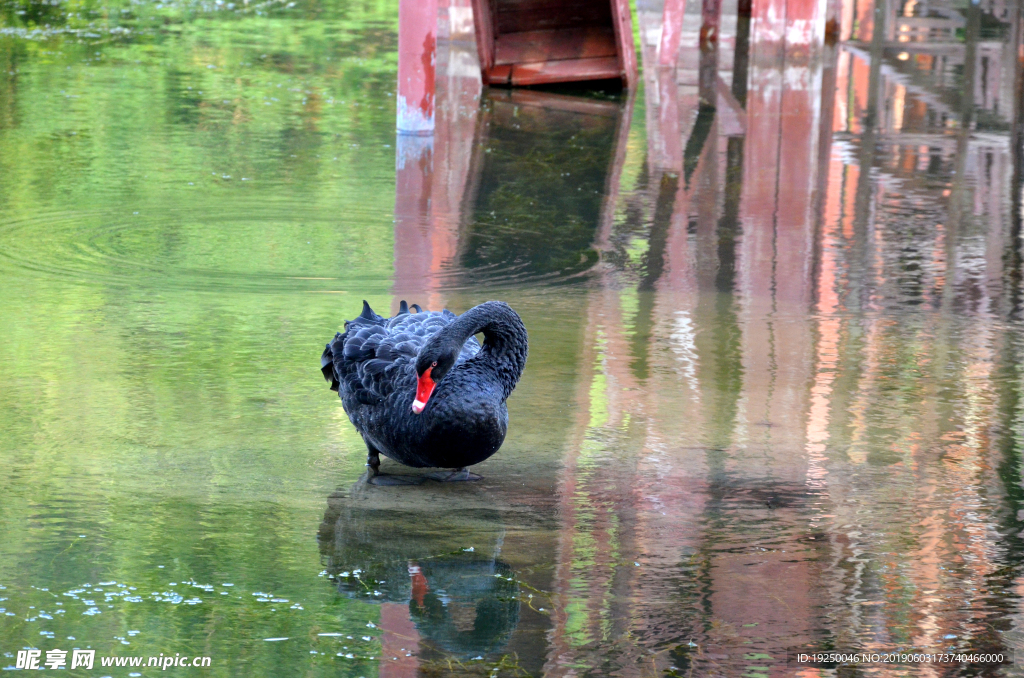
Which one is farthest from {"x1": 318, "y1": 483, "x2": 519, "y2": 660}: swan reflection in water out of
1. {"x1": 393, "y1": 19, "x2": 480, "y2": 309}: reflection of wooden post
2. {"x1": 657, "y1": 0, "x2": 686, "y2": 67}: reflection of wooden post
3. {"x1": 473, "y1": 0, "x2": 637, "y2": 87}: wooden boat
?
{"x1": 657, "y1": 0, "x2": 686, "y2": 67}: reflection of wooden post

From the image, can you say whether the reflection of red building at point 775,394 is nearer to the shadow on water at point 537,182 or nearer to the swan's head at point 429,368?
the shadow on water at point 537,182

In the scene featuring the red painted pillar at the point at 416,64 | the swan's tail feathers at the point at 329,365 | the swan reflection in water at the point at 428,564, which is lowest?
the swan reflection in water at the point at 428,564

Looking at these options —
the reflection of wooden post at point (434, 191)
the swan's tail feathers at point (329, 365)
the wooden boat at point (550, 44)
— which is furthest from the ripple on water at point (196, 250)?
the wooden boat at point (550, 44)

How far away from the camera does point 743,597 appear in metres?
3.99

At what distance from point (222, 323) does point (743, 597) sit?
3513mm

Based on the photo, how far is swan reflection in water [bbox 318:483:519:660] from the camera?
378cm

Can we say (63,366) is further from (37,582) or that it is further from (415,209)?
(415,209)

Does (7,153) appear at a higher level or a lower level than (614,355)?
higher

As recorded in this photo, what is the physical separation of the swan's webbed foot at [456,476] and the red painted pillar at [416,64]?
6.99 metres

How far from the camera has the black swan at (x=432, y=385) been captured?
15.2 ft

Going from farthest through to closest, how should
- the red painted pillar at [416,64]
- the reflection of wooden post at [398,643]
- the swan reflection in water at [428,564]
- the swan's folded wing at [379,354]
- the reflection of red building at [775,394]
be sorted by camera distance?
the red painted pillar at [416,64], the swan's folded wing at [379,354], the reflection of red building at [775,394], the swan reflection in water at [428,564], the reflection of wooden post at [398,643]

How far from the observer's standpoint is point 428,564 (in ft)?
13.8

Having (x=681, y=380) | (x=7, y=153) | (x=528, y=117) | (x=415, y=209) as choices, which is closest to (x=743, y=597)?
(x=681, y=380)

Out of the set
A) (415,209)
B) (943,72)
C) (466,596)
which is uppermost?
(943,72)
